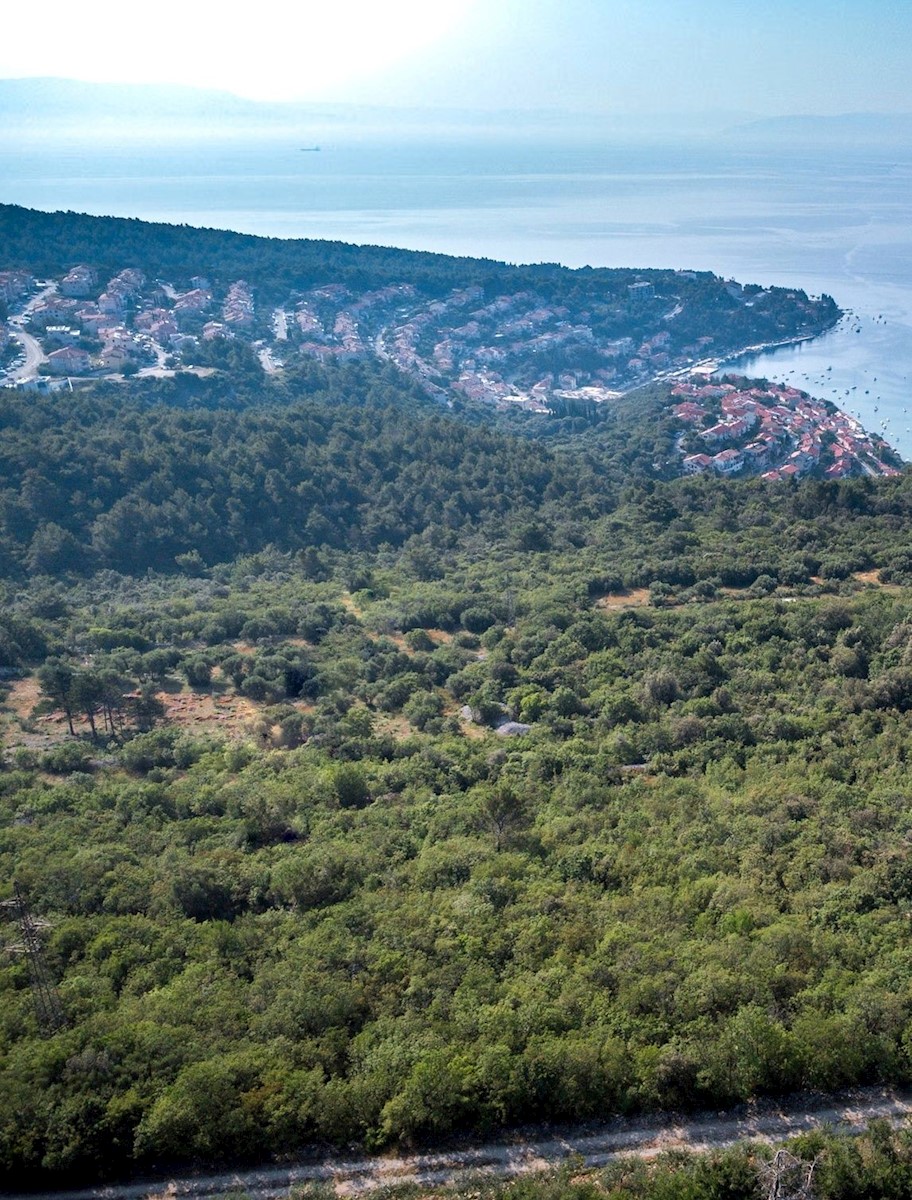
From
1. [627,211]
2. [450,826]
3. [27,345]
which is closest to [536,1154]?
[450,826]

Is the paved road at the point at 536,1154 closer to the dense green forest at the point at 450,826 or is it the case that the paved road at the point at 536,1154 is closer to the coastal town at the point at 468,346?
the dense green forest at the point at 450,826

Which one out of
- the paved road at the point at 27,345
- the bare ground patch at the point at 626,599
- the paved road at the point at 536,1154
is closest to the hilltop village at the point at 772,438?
the bare ground patch at the point at 626,599

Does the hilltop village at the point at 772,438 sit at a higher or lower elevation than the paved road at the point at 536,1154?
higher

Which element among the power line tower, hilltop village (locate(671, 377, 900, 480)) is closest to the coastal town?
hilltop village (locate(671, 377, 900, 480))

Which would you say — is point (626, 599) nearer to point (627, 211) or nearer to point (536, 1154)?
point (536, 1154)

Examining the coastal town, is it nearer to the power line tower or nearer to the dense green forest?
the dense green forest

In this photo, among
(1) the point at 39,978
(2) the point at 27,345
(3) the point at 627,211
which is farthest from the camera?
(3) the point at 627,211
